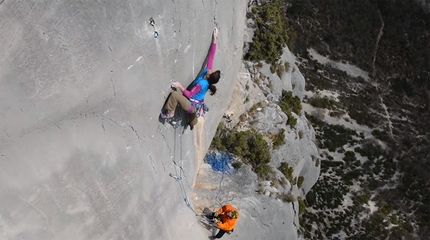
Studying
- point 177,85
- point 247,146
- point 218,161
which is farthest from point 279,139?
point 177,85

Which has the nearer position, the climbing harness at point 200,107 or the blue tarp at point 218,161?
the climbing harness at point 200,107

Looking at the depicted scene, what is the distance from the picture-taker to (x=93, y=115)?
10.0 m

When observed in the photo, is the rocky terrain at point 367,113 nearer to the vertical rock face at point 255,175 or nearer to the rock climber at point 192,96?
the vertical rock face at point 255,175

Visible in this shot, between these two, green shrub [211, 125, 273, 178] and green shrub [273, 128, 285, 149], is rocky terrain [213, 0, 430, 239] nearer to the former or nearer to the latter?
green shrub [273, 128, 285, 149]

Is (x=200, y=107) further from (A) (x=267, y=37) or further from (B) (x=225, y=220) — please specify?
(A) (x=267, y=37)

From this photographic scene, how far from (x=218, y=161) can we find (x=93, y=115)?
27.0 ft

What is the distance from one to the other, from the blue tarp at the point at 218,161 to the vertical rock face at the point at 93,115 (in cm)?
337

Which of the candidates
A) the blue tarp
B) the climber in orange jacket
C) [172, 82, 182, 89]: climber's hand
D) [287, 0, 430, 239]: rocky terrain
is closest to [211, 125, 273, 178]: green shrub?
the blue tarp

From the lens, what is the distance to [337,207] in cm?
3678

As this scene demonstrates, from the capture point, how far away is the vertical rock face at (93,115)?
8.34m

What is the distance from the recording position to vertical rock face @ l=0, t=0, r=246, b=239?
8336 millimetres

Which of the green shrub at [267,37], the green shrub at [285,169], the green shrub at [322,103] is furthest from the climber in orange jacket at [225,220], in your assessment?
the green shrub at [322,103]

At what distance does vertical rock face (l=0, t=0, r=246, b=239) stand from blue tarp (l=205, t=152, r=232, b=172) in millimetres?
3373

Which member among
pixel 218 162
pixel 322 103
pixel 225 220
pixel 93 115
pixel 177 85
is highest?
pixel 177 85
